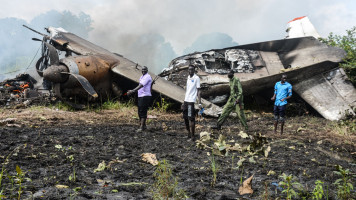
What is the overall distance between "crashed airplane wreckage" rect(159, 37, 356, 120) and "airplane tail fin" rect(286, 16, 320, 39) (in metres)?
5.25

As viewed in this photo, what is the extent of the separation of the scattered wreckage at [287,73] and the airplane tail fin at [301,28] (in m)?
5.24

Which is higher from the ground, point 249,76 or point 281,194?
point 249,76

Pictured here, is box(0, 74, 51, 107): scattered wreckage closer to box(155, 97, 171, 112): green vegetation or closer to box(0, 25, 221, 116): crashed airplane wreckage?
box(0, 25, 221, 116): crashed airplane wreckage

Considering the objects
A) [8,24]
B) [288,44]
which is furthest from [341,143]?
[8,24]

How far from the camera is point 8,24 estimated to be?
97.5 feet

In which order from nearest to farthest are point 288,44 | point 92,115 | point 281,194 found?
point 281,194, point 92,115, point 288,44

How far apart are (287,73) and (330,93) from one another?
69.2 inches

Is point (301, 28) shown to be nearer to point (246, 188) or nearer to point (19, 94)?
point (19, 94)

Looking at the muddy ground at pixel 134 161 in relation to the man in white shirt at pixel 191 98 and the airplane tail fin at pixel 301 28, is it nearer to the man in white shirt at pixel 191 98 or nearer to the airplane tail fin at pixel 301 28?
the man in white shirt at pixel 191 98

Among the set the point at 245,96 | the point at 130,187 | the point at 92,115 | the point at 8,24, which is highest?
the point at 8,24

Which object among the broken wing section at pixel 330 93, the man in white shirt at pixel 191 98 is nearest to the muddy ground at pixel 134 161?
the man in white shirt at pixel 191 98

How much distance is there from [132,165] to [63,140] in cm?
181

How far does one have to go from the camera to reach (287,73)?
1120 cm

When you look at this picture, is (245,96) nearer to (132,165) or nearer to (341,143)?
(341,143)
